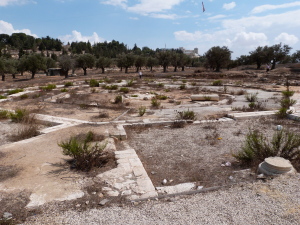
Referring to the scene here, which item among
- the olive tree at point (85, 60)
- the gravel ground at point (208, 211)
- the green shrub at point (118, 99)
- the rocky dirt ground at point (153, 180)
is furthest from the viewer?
the olive tree at point (85, 60)

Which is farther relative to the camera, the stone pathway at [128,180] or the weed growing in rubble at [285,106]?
the weed growing in rubble at [285,106]

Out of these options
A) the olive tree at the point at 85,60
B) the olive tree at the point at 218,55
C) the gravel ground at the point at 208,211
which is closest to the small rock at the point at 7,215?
the gravel ground at the point at 208,211

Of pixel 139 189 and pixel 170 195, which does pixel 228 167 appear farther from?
pixel 139 189

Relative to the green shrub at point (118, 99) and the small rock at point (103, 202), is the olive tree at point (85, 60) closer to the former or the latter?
the green shrub at point (118, 99)

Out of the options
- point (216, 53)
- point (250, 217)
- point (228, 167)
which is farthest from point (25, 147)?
point (216, 53)

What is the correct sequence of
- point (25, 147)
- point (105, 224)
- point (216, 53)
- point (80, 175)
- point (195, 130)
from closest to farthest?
point (105, 224) < point (80, 175) < point (25, 147) < point (195, 130) < point (216, 53)

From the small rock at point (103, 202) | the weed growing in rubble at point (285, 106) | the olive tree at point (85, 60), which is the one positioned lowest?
the small rock at point (103, 202)

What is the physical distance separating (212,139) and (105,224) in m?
4.22

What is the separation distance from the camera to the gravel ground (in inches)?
116

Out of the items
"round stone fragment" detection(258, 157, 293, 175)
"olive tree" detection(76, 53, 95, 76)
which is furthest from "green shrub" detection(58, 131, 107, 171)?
"olive tree" detection(76, 53, 95, 76)

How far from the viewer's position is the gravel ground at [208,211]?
2951mm

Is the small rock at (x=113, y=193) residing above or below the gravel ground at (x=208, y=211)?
below

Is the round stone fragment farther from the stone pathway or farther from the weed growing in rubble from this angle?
the weed growing in rubble

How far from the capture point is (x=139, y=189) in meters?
3.78
